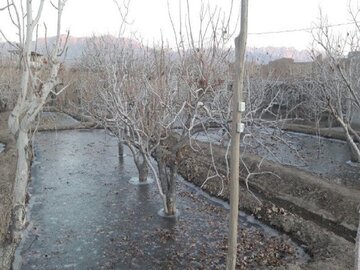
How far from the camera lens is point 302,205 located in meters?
11.8

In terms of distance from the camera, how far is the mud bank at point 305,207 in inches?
336

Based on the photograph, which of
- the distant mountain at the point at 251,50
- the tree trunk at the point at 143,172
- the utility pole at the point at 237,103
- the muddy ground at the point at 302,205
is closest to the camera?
the utility pole at the point at 237,103

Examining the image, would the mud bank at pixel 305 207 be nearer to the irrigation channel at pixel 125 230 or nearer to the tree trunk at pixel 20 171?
the irrigation channel at pixel 125 230

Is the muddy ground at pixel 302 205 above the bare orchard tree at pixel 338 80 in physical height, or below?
below

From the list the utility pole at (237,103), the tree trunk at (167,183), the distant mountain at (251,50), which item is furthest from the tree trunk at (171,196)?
the distant mountain at (251,50)

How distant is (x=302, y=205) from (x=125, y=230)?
5.41 meters

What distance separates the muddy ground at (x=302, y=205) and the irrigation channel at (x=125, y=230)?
45 cm

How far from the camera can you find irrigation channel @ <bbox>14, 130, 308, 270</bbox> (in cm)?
831

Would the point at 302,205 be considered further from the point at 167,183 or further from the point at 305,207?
the point at 167,183

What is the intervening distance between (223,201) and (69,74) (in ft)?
80.7

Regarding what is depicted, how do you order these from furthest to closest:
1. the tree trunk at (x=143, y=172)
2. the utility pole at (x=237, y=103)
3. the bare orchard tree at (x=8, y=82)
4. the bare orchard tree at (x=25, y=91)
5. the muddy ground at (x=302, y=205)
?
the bare orchard tree at (x=8, y=82)
the tree trunk at (x=143, y=172)
the muddy ground at (x=302, y=205)
the bare orchard tree at (x=25, y=91)
the utility pole at (x=237, y=103)

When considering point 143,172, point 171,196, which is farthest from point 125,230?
point 143,172

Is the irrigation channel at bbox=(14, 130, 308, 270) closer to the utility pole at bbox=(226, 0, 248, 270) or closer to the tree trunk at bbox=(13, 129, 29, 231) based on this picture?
the tree trunk at bbox=(13, 129, 29, 231)

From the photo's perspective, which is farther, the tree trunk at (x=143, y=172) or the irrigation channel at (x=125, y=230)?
the tree trunk at (x=143, y=172)
